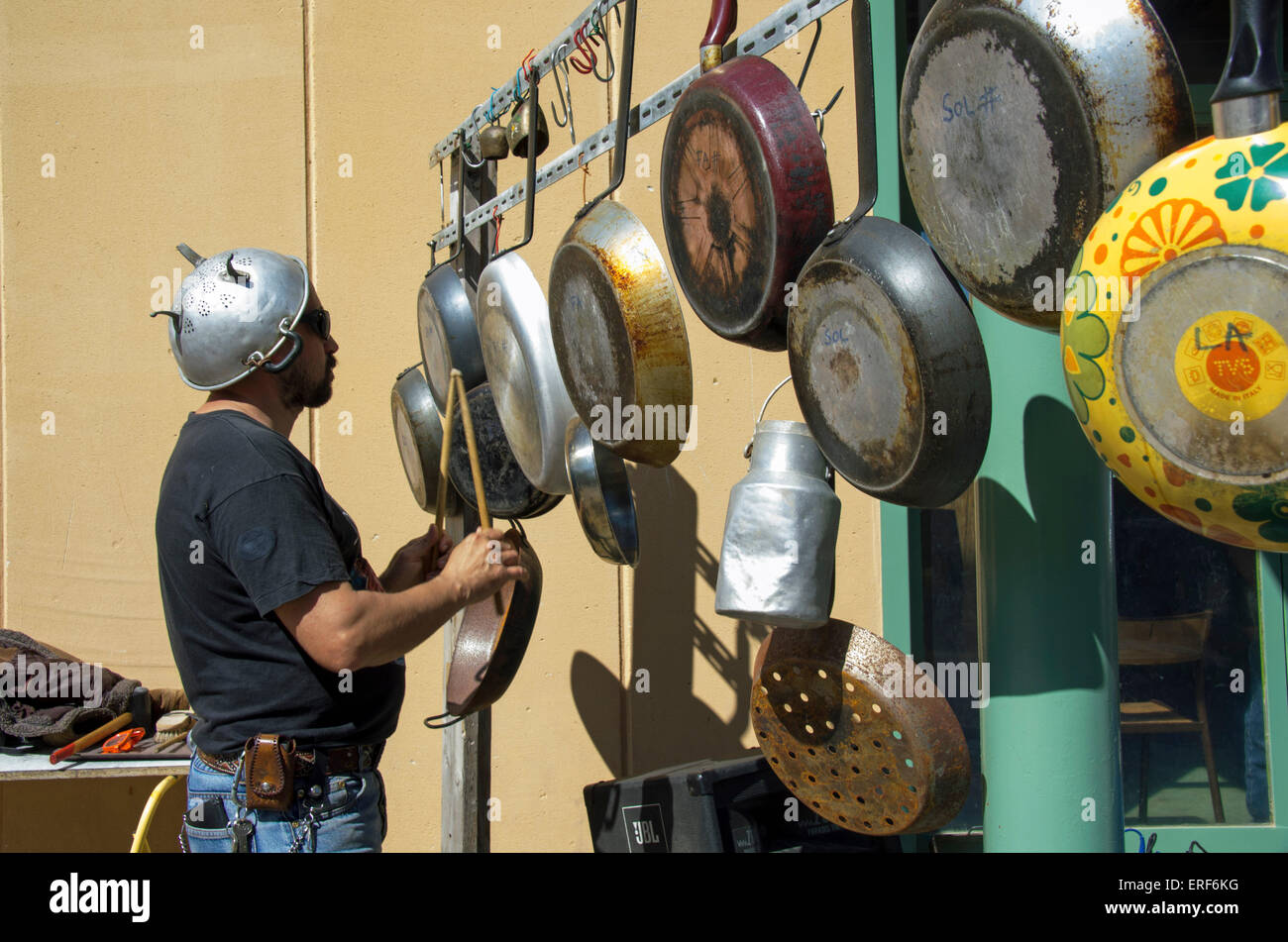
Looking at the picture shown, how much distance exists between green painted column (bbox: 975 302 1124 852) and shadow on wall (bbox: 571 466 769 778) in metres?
1.38

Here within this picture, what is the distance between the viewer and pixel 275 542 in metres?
1.62

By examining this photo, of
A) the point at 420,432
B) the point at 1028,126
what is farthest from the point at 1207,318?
the point at 420,432

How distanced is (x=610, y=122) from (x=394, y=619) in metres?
1.27

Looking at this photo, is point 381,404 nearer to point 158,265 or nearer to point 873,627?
point 158,265

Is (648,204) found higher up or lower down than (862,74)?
higher up

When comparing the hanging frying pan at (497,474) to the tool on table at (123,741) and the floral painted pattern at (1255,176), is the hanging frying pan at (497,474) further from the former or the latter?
the floral painted pattern at (1255,176)

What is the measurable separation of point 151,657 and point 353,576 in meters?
1.79

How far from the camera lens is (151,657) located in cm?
332

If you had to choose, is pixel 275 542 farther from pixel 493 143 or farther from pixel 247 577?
pixel 493 143

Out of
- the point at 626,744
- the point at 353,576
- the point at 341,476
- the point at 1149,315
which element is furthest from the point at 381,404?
the point at 1149,315

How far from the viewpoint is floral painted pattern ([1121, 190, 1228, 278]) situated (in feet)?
3.07

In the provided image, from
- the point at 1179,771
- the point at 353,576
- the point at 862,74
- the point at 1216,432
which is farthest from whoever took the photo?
the point at 1179,771

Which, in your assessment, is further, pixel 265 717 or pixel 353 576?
pixel 353 576

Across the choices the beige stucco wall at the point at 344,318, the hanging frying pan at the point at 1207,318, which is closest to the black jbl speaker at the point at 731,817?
the beige stucco wall at the point at 344,318
